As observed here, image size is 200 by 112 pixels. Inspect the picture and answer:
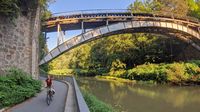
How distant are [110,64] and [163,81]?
71.9 feet

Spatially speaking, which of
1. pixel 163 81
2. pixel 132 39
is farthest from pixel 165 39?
pixel 163 81

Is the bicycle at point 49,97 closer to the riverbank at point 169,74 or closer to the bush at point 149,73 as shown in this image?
the riverbank at point 169,74

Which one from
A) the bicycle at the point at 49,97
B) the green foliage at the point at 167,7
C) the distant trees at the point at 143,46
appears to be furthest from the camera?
the green foliage at the point at 167,7

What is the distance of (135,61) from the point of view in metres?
63.5

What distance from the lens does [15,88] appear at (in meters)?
15.4

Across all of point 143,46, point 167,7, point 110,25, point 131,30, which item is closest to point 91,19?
point 110,25

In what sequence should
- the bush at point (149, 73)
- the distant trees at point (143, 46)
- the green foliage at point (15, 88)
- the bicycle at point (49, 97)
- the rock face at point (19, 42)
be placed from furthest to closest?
the distant trees at point (143, 46) → the bush at point (149, 73) → the rock face at point (19, 42) → the bicycle at point (49, 97) → the green foliage at point (15, 88)

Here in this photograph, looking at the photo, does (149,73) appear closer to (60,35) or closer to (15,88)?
(60,35)

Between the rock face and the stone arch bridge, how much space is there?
56.6 feet

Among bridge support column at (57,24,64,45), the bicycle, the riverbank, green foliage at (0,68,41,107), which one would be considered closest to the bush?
the riverbank

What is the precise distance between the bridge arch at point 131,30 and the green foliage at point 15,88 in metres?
22.2

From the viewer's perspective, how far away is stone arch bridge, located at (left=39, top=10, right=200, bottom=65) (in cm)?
4019

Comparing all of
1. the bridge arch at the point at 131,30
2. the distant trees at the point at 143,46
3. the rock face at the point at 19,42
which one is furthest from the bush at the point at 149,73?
the rock face at the point at 19,42

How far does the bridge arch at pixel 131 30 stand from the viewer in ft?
135
